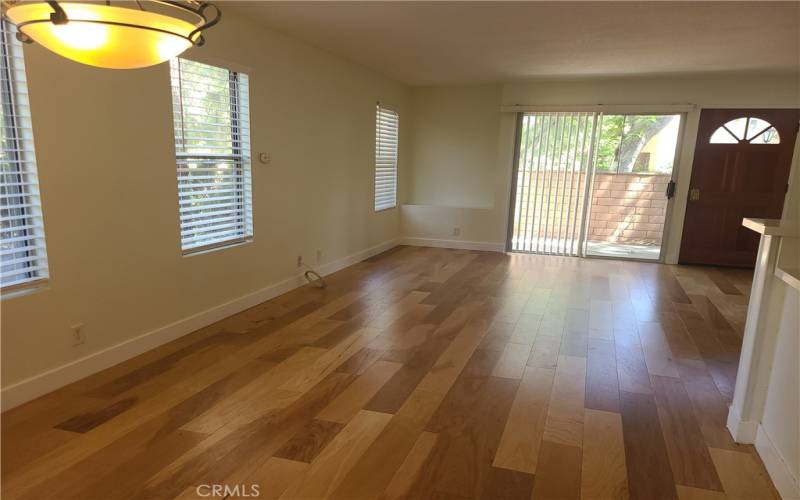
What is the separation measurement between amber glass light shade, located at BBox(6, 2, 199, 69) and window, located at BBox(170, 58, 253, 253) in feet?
6.94

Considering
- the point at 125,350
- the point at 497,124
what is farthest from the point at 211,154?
the point at 497,124

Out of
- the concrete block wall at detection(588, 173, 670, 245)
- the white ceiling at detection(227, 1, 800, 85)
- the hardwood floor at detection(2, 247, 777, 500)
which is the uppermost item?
the white ceiling at detection(227, 1, 800, 85)

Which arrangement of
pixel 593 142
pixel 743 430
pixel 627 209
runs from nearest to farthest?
pixel 743 430, pixel 593 142, pixel 627 209

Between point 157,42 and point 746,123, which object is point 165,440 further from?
point 746,123

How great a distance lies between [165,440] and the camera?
2188 mm

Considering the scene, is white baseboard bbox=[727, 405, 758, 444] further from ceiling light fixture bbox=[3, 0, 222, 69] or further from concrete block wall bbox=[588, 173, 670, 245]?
concrete block wall bbox=[588, 173, 670, 245]

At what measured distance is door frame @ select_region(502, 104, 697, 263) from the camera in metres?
6.14

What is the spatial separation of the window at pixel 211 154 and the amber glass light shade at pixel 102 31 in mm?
2116

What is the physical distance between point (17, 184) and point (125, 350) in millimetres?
1168

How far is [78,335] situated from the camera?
8.93ft

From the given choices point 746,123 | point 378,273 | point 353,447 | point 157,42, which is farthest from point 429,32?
point 746,123

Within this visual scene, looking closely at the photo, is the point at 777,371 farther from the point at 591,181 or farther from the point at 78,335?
the point at 591,181

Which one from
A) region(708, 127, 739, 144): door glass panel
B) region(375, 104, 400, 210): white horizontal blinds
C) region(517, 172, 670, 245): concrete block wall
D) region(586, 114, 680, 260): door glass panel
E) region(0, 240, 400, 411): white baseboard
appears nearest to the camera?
region(0, 240, 400, 411): white baseboard

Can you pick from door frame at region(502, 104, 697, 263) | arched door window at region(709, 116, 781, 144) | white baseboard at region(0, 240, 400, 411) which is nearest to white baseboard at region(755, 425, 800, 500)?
white baseboard at region(0, 240, 400, 411)
